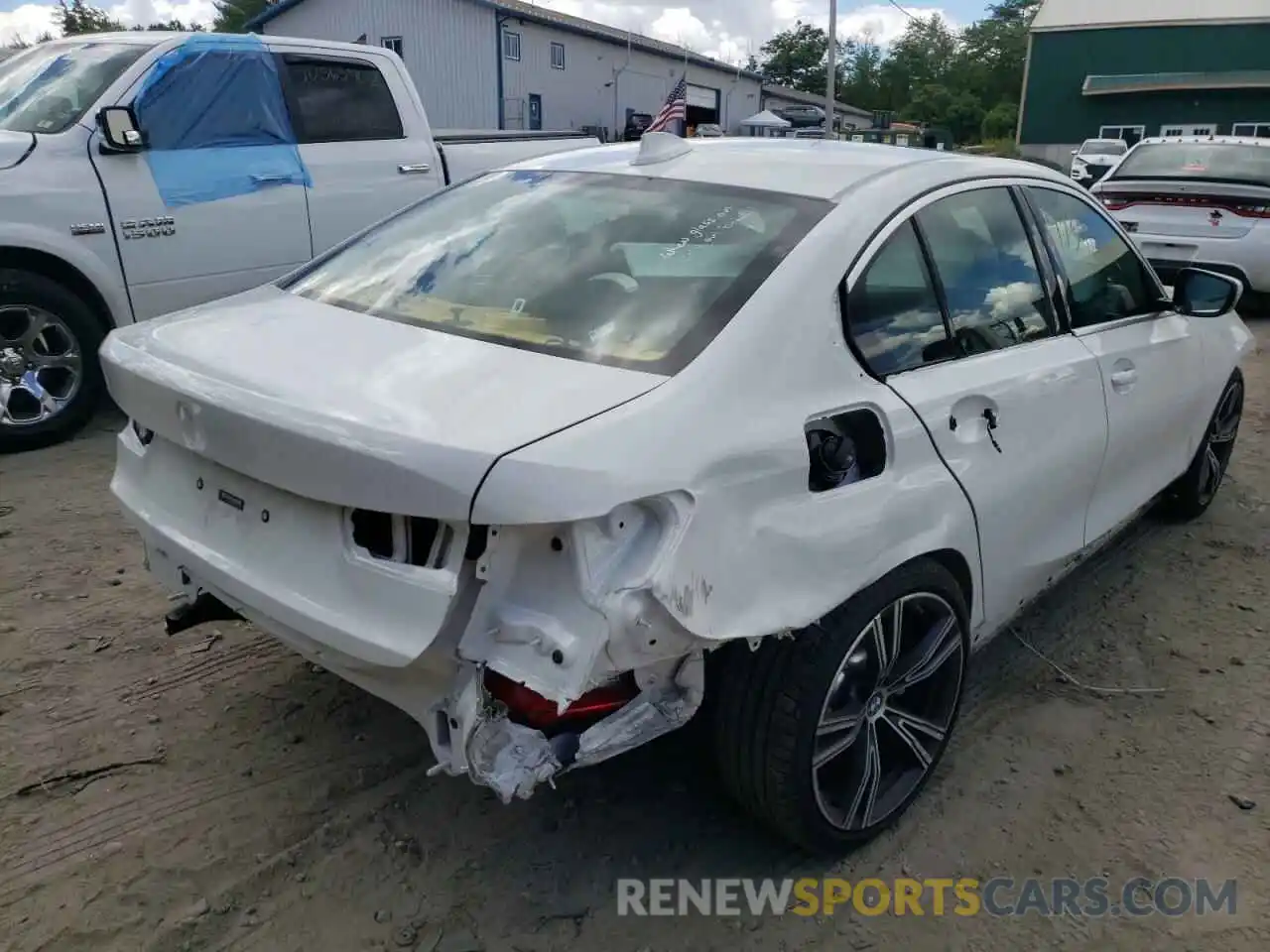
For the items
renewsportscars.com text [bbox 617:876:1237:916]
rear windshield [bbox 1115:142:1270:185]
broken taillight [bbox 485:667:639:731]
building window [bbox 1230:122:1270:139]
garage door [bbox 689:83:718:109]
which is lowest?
renewsportscars.com text [bbox 617:876:1237:916]

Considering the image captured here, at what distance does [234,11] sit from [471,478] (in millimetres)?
52981

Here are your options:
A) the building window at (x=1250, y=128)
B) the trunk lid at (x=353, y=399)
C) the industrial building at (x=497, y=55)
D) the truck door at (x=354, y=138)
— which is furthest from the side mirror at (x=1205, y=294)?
the building window at (x=1250, y=128)

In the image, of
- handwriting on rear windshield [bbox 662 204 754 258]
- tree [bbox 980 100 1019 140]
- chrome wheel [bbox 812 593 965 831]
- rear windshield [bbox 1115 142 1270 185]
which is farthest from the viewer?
tree [bbox 980 100 1019 140]

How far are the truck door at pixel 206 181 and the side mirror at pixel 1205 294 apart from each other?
469 centimetres

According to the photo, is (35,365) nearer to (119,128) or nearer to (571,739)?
(119,128)

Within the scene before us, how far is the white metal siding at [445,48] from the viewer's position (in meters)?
30.4

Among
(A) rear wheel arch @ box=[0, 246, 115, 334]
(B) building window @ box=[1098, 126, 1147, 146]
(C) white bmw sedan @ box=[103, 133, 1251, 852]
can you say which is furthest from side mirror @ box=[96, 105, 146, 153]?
(B) building window @ box=[1098, 126, 1147, 146]

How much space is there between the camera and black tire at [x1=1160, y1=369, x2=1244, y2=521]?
4500 millimetres

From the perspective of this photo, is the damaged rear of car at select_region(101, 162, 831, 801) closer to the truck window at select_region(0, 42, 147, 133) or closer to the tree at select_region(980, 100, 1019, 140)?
the truck window at select_region(0, 42, 147, 133)

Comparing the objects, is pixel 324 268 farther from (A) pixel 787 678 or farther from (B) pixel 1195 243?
(B) pixel 1195 243

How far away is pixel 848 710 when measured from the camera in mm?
2434

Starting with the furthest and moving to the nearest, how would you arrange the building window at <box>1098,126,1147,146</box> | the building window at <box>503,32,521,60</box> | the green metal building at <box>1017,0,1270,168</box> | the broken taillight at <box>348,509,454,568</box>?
the building window at <box>1098,126,1147,146</box>
the green metal building at <box>1017,0,1270,168</box>
the building window at <box>503,32,521,60</box>
the broken taillight at <box>348,509,454,568</box>

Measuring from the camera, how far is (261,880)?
7.91ft

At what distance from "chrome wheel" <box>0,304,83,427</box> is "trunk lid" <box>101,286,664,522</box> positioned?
305 centimetres
